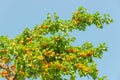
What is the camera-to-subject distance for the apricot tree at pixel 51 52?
71.7ft

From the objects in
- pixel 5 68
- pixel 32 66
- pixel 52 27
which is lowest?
pixel 32 66

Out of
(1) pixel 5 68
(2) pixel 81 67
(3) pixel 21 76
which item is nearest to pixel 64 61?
(2) pixel 81 67

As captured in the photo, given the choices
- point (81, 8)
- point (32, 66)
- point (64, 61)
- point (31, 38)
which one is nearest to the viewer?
point (32, 66)

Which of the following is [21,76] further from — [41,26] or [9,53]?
[41,26]

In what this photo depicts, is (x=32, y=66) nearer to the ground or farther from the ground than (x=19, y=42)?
nearer to the ground

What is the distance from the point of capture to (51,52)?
22969 mm

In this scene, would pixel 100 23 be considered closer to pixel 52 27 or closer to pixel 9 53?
pixel 52 27

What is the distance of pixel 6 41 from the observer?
22750 mm

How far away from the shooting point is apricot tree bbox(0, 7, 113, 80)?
21859 millimetres

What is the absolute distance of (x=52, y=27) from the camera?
2536 centimetres

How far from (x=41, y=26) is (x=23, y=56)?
4.49 meters

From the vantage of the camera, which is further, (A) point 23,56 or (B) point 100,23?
(B) point 100,23

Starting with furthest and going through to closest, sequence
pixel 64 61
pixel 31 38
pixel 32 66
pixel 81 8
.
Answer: pixel 81 8 < pixel 31 38 < pixel 64 61 < pixel 32 66

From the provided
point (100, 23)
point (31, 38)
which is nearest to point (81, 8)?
point (100, 23)
